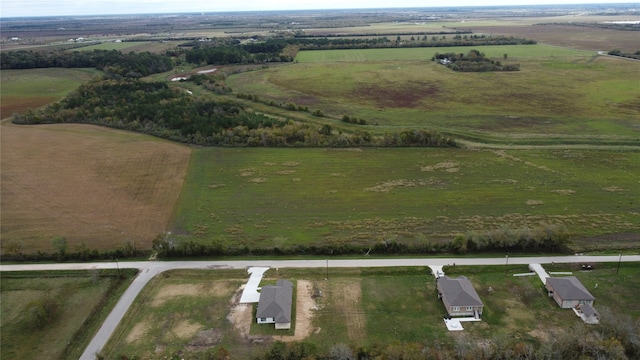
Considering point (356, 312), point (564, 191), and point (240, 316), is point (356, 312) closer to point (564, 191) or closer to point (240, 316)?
point (240, 316)

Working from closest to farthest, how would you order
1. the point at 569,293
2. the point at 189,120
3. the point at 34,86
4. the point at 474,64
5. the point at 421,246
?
1. the point at 569,293
2. the point at 421,246
3. the point at 189,120
4. the point at 34,86
5. the point at 474,64

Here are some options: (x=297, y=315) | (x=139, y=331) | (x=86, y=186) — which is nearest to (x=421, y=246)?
(x=297, y=315)

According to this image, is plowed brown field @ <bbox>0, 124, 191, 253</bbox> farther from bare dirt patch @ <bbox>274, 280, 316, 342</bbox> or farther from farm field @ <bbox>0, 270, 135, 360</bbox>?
bare dirt patch @ <bbox>274, 280, 316, 342</bbox>

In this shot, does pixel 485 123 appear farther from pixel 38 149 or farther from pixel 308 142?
pixel 38 149

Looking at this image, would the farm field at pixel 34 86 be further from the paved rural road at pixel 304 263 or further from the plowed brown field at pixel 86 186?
the paved rural road at pixel 304 263

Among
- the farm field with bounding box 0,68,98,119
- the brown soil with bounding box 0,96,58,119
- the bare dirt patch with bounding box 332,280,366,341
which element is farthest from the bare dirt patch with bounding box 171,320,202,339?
the farm field with bounding box 0,68,98,119
